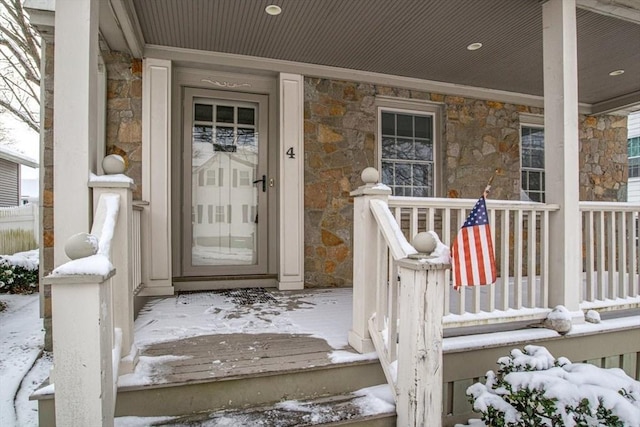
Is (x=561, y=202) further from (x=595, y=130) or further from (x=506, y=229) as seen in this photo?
(x=595, y=130)

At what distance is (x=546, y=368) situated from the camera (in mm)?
1908

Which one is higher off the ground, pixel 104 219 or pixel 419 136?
pixel 419 136

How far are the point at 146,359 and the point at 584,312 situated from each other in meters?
2.96

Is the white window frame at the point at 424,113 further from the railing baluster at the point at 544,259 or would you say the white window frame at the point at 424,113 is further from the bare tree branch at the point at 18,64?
the bare tree branch at the point at 18,64

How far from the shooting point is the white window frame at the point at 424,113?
14.6ft

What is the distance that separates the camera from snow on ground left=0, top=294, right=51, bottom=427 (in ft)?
6.13

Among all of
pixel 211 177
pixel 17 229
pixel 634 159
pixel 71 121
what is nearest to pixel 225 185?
Result: pixel 211 177

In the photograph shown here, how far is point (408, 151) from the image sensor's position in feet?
15.2

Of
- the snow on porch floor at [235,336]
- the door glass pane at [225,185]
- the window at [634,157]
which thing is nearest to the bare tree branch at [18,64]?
the door glass pane at [225,185]

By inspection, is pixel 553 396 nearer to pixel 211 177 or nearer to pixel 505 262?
pixel 505 262

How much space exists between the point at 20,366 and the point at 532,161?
590 centimetres

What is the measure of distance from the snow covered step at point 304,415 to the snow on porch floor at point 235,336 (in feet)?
0.53

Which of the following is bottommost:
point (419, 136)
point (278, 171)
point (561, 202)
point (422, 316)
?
point (422, 316)

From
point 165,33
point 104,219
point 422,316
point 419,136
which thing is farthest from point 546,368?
point 165,33
